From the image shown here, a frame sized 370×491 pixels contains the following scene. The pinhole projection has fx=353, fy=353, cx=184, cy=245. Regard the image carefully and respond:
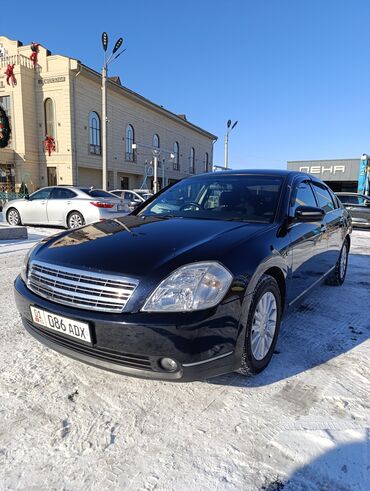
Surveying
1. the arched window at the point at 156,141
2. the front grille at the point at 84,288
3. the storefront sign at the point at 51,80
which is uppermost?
the storefront sign at the point at 51,80

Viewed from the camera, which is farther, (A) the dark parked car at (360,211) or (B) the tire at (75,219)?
(A) the dark parked car at (360,211)

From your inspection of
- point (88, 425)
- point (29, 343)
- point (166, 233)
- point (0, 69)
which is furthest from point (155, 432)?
point (0, 69)

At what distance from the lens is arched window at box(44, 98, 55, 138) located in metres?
23.7

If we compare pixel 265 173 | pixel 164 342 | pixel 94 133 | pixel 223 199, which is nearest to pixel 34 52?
pixel 94 133

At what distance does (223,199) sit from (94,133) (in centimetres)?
2470

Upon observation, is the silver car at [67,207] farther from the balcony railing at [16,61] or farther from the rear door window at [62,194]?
the balcony railing at [16,61]

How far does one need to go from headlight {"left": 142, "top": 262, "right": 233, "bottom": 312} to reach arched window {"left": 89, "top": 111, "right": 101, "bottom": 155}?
2512 centimetres

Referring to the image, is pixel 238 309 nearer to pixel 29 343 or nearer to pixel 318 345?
pixel 318 345

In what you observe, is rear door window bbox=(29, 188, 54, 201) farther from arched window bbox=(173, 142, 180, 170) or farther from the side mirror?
arched window bbox=(173, 142, 180, 170)

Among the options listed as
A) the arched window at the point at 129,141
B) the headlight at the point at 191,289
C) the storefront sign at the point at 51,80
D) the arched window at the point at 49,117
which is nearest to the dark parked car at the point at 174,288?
the headlight at the point at 191,289

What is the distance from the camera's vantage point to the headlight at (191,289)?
189 cm

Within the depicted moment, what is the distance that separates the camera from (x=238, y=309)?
6.68 ft

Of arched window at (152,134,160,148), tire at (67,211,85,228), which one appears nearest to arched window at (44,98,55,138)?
arched window at (152,134,160,148)

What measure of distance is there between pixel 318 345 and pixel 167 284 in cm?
170
